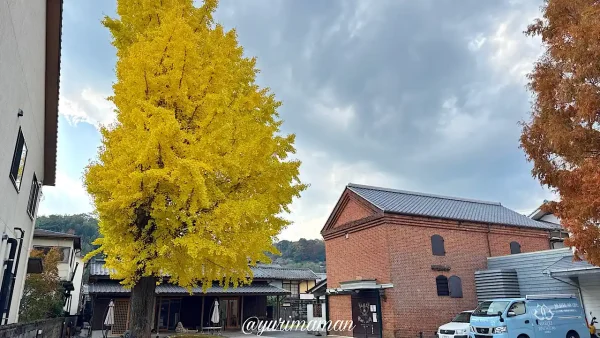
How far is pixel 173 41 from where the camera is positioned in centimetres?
817

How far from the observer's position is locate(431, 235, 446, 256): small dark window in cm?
2242

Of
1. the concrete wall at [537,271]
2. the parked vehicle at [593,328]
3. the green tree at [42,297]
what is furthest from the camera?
the concrete wall at [537,271]

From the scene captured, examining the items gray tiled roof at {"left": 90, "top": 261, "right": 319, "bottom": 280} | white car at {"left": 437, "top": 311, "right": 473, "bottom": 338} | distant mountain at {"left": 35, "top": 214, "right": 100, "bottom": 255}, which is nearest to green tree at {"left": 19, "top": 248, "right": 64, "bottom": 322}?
gray tiled roof at {"left": 90, "top": 261, "right": 319, "bottom": 280}

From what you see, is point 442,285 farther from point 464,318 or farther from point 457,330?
point 457,330

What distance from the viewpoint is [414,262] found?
21.5 m

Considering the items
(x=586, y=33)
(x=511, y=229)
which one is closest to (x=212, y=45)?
(x=586, y=33)

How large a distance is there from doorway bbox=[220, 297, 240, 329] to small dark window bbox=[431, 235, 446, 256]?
15.2 m

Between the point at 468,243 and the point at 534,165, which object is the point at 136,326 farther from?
the point at 468,243

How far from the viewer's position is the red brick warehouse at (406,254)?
2072 cm

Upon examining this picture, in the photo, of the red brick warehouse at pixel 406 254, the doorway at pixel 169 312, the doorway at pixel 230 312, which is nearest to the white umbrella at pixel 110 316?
the doorway at pixel 169 312

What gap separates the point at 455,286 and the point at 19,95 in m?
22.1

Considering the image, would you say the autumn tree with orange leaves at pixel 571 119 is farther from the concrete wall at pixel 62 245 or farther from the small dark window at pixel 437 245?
the concrete wall at pixel 62 245

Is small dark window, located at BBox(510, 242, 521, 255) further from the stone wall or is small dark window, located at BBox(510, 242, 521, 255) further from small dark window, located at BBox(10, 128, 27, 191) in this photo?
small dark window, located at BBox(10, 128, 27, 191)

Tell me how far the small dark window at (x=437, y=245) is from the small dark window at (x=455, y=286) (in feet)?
5.00
